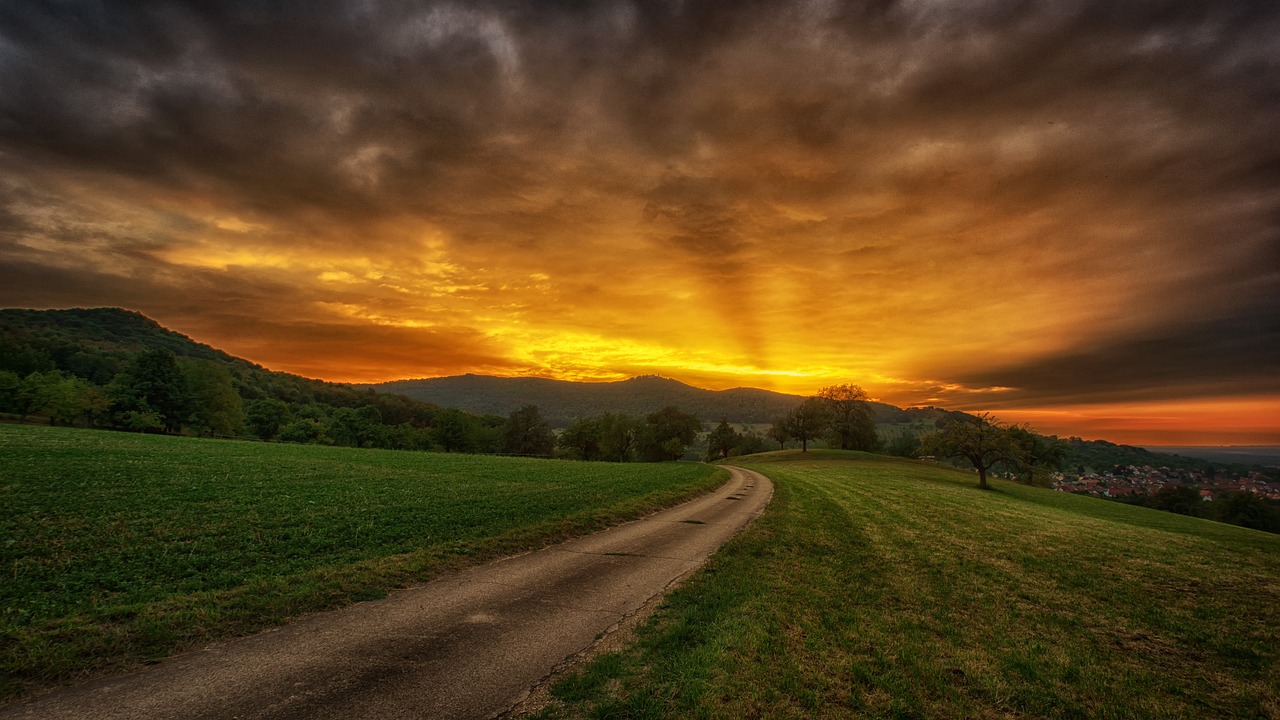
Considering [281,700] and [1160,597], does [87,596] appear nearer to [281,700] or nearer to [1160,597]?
[281,700]

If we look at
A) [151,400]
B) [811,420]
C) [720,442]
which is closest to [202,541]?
[151,400]

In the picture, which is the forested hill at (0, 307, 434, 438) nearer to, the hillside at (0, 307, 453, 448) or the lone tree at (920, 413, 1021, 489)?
the hillside at (0, 307, 453, 448)

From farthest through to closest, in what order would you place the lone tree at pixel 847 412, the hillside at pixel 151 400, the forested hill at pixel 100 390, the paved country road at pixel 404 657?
1. the lone tree at pixel 847 412
2. the hillside at pixel 151 400
3. the forested hill at pixel 100 390
4. the paved country road at pixel 404 657

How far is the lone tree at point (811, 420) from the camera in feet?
335

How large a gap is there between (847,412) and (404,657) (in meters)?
106

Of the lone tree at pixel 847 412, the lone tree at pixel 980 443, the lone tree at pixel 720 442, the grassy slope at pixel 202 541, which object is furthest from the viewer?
the lone tree at pixel 720 442

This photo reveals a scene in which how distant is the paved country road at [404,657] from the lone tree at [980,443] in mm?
53560

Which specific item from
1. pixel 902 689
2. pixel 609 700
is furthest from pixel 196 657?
pixel 902 689

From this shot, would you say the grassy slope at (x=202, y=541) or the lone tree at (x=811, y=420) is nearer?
the grassy slope at (x=202, y=541)

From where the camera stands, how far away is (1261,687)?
8.33 m

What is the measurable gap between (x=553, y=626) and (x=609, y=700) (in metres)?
2.82

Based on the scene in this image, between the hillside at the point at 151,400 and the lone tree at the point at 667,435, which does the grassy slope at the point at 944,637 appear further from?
the hillside at the point at 151,400

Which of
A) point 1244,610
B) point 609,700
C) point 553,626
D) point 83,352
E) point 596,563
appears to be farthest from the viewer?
point 83,352

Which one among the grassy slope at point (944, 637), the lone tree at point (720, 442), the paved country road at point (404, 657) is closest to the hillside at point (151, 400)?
the lone tree at point (720, 442)
